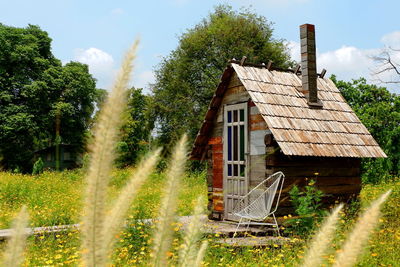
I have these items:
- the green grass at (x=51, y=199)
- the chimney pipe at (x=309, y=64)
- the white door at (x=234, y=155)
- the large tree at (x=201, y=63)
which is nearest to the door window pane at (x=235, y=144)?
the white door at (x=234, y=155)

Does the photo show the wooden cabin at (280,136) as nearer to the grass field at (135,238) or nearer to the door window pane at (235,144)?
the door window pane at (235,144)

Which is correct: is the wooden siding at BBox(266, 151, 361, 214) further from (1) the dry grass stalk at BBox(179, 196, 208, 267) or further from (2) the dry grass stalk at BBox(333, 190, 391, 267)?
(2) the dry grass stalk at BBox(333, 190, 391, 267)

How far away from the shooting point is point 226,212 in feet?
33.2

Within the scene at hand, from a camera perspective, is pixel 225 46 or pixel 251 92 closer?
pixel 251 92

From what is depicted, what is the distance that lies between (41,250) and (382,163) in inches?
565

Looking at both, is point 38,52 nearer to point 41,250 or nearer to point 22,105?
point 22,105

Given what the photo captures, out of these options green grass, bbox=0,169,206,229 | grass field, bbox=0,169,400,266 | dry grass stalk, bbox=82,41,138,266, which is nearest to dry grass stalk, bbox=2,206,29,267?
dry grass stalk, bbox=82,41,138,266

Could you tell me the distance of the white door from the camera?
31.8 ft

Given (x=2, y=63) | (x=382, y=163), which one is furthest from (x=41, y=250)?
(x=2, y=63)

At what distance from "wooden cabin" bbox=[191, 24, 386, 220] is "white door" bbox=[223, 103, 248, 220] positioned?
0.07 ft

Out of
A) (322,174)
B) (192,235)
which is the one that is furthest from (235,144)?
(192,235)

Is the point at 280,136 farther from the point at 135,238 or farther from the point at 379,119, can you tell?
the point at 379,119

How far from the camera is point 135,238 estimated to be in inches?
272

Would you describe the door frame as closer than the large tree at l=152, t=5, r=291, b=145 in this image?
Yes
